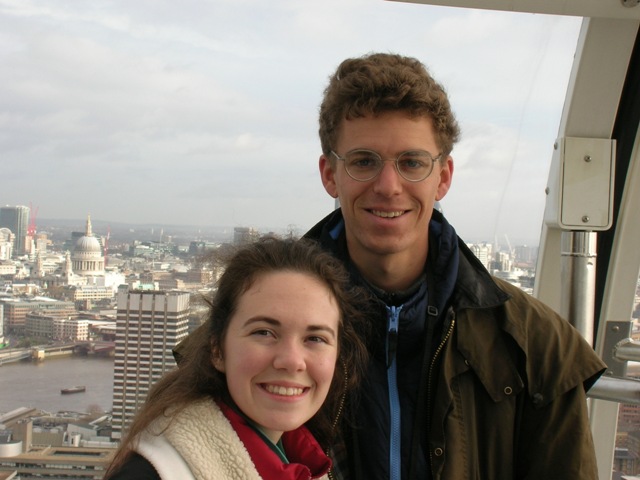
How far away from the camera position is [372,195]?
5.84 ft

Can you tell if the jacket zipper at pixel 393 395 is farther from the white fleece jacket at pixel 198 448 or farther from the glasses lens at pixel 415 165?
the white fleece jacket at pixel 198 448

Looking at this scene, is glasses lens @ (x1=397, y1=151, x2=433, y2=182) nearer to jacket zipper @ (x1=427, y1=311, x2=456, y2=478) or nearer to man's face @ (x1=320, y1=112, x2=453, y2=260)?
man's face @ (x1=320, y1=112, x2=453, y2=260)

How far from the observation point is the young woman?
51.7 inches

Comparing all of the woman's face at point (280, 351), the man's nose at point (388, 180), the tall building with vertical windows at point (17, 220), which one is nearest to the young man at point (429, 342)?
the man's nose at point (388, 180)

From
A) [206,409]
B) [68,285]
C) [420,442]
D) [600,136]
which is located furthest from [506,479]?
[68,285]

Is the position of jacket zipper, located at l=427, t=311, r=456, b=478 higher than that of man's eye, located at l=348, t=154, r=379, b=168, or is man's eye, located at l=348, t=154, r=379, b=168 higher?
man's eye, located at l=348, t=154, r=379, b=168

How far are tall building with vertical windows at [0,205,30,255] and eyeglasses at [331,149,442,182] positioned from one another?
1432 mm

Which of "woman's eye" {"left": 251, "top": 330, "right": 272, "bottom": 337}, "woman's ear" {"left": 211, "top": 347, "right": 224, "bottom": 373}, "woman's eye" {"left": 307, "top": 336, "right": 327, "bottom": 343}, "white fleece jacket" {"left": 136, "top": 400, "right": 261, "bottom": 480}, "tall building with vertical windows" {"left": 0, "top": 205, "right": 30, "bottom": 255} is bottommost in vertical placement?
"white fleece jacket" {"left": 136, "top": 400, "right": 261, "bottom": 480}

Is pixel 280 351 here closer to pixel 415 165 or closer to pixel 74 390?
pixel 415 165

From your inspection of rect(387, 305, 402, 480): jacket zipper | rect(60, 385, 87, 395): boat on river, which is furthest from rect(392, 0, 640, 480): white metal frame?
rect(60, 385, 87, 395): boat on river

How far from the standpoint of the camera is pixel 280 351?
4.74 feet

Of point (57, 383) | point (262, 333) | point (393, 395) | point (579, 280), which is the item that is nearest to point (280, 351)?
point (262, 333)

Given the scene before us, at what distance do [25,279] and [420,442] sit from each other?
1.72 meters

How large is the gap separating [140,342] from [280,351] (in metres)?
1.17
